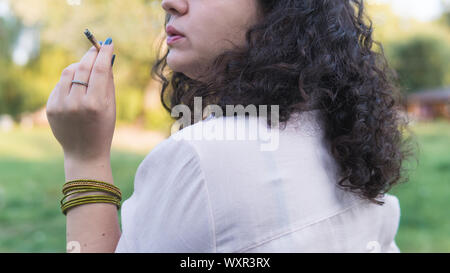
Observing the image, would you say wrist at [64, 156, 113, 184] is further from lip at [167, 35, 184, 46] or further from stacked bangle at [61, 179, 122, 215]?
lip at [167, 35, 184, 46]

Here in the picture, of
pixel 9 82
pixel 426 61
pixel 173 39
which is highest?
pixel 426 61

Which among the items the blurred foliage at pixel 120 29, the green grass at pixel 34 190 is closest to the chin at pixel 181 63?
the blurred foliage at pixel 120 29

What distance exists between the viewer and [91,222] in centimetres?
92

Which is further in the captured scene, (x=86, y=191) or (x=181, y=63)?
(x=181, y=63)

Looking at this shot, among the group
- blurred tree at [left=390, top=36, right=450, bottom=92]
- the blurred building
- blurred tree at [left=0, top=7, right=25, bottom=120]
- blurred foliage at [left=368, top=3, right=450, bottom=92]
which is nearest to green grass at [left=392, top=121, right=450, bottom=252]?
blurred foliage at [left=368, top=3, right=450, bottom=92]

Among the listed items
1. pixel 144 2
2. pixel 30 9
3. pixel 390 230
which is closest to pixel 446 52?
pixel 144 2

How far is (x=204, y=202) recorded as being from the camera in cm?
79

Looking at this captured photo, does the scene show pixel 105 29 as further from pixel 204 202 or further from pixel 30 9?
pixel 204 202

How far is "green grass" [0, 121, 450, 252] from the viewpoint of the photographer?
3949 millimetres

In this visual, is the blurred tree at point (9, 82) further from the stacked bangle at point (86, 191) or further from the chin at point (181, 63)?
the stacked bangle at point (86, 191)

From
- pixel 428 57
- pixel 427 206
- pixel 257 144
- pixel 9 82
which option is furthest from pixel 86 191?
pixel 428 57

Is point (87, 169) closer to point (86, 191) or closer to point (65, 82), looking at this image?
point (86, 191)

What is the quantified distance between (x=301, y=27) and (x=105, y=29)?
5616 mm

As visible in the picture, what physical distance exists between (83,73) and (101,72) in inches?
1.6
